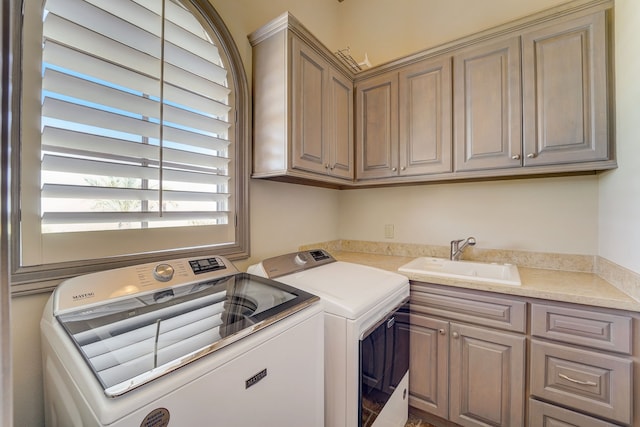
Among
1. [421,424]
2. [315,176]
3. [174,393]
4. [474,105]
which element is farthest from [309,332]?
[474,105]

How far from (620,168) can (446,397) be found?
1.47 metres

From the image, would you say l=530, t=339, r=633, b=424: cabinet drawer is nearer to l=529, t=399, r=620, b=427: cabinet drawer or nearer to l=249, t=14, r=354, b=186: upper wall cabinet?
l=529, t=399, r=620, b=427: cabinet drawer

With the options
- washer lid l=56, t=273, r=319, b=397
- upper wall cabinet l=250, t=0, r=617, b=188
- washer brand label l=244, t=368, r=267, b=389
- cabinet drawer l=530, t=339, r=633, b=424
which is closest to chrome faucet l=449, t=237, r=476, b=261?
upper wall cabinet l=250, t=0, r=617, b=188

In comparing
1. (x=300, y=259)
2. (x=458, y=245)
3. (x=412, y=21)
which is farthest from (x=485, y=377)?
(x=412, y=21)

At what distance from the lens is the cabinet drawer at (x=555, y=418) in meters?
1.16

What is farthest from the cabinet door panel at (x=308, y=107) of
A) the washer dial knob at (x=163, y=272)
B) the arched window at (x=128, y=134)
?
the washer dial knob at (x=163, y=272)

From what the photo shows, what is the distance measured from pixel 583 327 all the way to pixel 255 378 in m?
1.41

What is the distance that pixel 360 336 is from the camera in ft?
3.60

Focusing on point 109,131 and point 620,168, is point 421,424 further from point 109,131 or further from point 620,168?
point 109,131

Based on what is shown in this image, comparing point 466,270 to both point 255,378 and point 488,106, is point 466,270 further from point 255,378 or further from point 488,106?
point 255,378

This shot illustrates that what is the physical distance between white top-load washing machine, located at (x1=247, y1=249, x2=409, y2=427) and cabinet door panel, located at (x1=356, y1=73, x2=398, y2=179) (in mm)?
797

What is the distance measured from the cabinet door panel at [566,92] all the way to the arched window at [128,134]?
5.43 feet

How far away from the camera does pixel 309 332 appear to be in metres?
0.98

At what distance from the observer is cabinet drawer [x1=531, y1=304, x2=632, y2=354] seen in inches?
43.5
